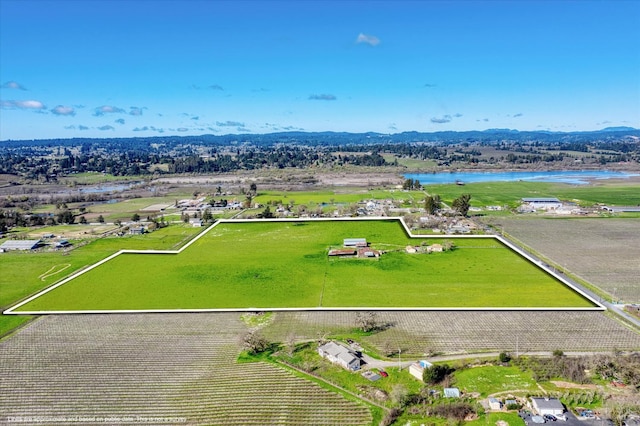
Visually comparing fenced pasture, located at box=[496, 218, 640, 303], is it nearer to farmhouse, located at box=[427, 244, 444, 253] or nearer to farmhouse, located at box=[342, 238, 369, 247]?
farmhouse, located at box=[427, 244, 444, 253]

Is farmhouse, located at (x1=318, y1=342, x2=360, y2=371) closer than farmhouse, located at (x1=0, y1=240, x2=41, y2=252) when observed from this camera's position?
Yes

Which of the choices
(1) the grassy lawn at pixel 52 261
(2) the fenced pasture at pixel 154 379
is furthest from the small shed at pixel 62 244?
(2) the fenced pasture at pixel 154 379

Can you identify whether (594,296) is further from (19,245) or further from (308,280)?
(19,245)

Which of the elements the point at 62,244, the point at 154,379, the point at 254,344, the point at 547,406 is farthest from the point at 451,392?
the point at 62,244

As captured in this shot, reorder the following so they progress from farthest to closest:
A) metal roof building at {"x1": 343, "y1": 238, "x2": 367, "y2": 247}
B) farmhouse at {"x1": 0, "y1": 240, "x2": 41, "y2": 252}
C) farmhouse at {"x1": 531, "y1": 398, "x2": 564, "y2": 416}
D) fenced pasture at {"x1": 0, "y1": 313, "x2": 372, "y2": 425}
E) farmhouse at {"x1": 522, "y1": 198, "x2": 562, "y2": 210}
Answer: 1. farmhouse at {"x1": 522, "y1": 198, "x2": 562, "y2": 210}
2. farmhouse at {"x1": 0, "y1": 240, "x2": 41, "y2": 252}
3. metal roof building at {"x1": 343, "y1": 238, "x2": 367, "y2": 247}
4. fenced pasture at {"x1": 0, "y1": 313, "x2": 372, "y2": 425}
5. farmhouse at {"x1": 531, "y1": 398, "x2": 564, "y2": 416}

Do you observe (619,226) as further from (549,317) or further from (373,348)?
(373,348)

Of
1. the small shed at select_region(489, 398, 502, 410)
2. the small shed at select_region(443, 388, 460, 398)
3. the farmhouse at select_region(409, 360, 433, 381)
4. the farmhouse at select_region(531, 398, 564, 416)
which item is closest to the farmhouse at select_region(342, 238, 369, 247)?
the farmhouse at select_region(409, 360, 433, 381)

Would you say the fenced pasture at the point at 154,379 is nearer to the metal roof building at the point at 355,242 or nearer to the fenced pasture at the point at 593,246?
the metal roof building at the point at 355,242
